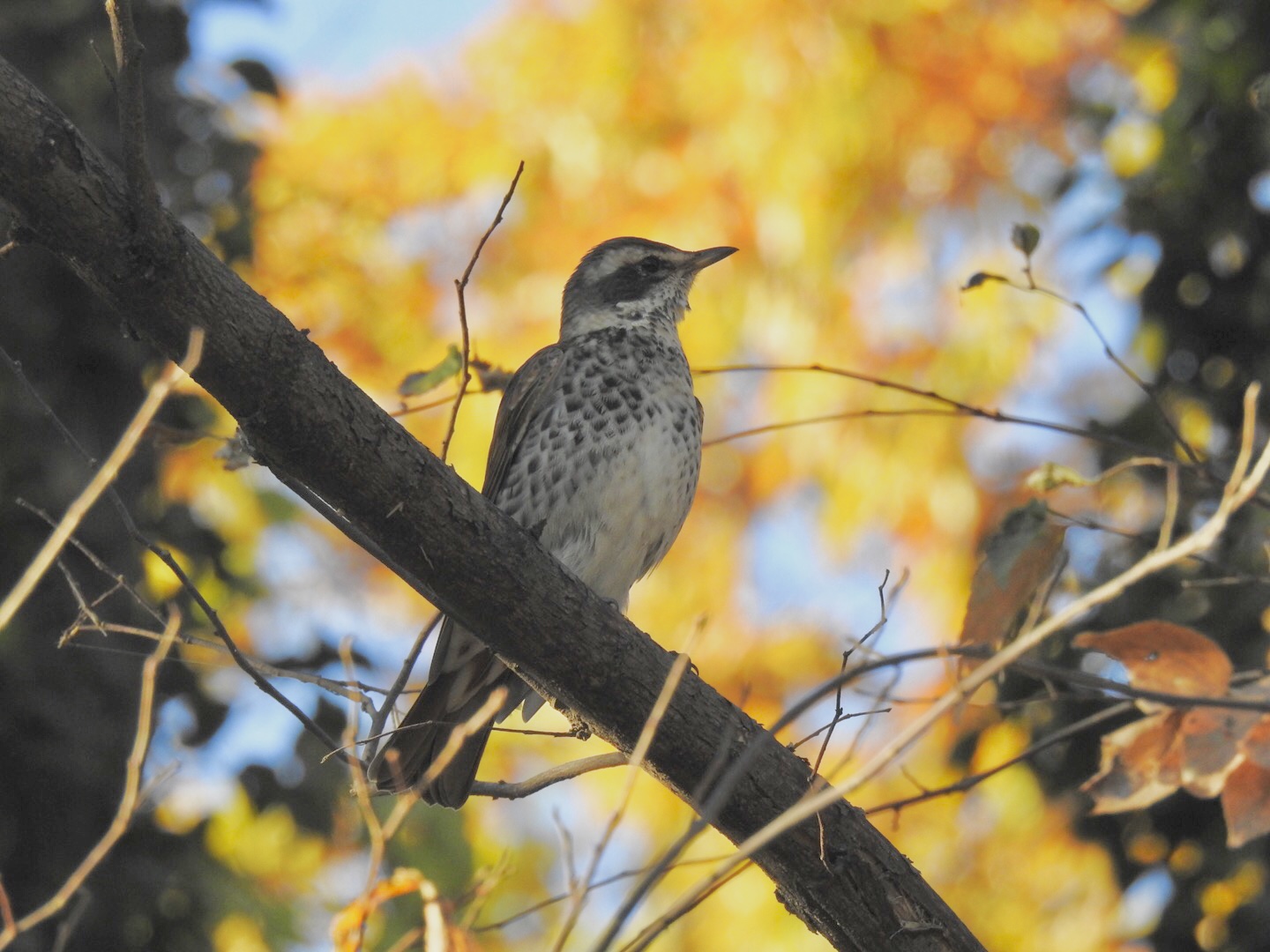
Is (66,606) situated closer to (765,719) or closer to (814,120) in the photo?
(765,719)

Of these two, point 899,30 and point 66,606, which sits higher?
point 899,30

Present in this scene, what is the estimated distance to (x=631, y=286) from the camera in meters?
5.06

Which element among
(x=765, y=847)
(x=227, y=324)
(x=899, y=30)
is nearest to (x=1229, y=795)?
(x=765, y=847)

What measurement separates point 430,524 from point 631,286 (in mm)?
2401

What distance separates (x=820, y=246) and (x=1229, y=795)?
22.1 feet

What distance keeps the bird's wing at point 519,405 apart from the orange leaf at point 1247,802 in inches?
91.7

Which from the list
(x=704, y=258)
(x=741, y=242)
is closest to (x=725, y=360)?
(x=741, y=242)

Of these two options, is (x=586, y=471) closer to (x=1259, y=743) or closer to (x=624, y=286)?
(x=624, y=286)

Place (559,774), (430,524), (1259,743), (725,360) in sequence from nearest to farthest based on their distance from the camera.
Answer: (430,524) < (1259,743) < (559,774) < (725,360)

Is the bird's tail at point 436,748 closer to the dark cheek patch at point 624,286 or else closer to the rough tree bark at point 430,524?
the rough tree bark at point 430,524

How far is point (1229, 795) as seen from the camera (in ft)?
9.95

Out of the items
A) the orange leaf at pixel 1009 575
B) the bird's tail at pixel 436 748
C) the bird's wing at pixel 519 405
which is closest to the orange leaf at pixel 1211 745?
the orange leaf at pixel 1009 575

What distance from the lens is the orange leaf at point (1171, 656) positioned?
2.96m

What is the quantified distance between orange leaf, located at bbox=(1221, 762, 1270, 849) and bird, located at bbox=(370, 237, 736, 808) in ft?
5.98
